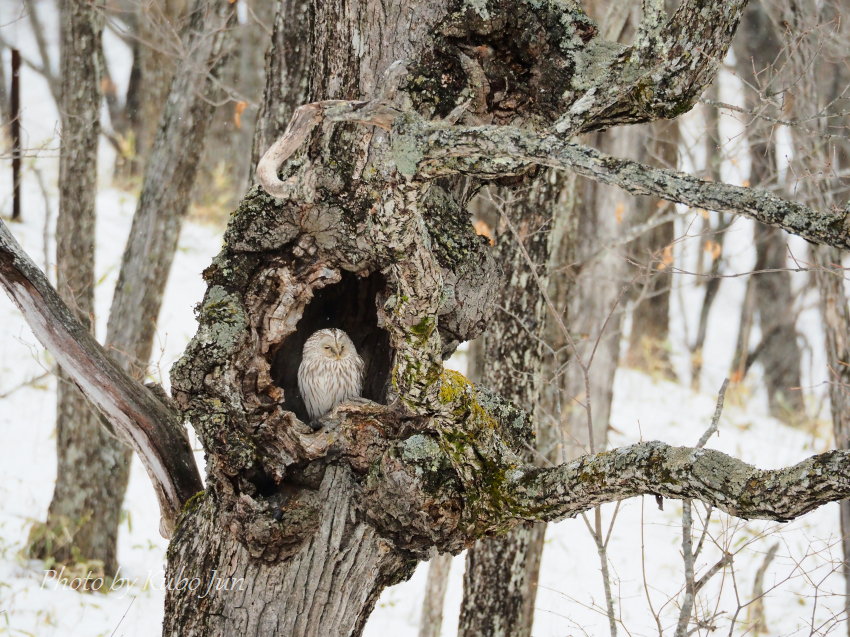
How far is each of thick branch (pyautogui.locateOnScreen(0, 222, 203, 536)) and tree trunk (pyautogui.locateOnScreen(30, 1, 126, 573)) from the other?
2.52 m

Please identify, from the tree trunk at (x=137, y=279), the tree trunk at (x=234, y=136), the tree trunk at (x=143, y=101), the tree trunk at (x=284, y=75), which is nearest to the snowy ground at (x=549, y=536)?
the tree trunk at (x=137, y=279)

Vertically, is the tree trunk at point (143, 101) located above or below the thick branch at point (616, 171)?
above

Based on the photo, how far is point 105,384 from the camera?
3918 millimetres

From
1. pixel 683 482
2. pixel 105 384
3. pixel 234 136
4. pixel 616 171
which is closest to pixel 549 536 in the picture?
pixel 105 384

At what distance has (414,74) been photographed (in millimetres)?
3553

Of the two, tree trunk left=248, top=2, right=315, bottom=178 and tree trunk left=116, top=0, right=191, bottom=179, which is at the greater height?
tree trunk left=116, top=0, right=191, bottom=179

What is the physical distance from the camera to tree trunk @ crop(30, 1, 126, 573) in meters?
6.41

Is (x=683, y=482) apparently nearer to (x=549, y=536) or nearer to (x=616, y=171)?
(x=616, y=171)

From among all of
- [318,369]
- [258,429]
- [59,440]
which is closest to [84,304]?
[59,440]

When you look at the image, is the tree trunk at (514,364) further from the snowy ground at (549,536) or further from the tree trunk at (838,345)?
the tree trunk at (838,345)

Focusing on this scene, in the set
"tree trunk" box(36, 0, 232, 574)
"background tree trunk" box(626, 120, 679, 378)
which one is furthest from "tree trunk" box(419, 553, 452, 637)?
"background tree trunk" box(626, 120, 679, 378)

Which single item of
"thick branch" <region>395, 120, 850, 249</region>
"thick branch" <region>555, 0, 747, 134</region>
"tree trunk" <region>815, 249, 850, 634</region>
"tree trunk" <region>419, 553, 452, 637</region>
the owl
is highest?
"tree trunk" <region>815, 249, 850, 634</region>

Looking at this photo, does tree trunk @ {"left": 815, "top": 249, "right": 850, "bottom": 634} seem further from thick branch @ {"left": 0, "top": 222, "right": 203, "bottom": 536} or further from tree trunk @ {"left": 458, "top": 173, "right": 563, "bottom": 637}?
thick branch @ {"left": 0, "top": 222, "right": 203, "bottom": 536}

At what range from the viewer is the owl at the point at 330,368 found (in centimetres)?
482
